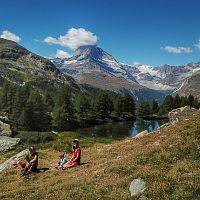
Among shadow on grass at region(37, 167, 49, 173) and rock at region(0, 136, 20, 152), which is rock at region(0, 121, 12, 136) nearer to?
rock at region(0, 136, 20, 152)

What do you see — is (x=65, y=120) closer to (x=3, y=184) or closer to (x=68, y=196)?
(x=3, y=184)

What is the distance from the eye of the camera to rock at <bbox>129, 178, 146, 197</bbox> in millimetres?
20453

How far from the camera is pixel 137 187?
2112cm

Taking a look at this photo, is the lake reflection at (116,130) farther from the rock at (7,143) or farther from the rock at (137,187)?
the rock at (137,187)

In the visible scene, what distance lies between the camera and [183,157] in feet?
81.1

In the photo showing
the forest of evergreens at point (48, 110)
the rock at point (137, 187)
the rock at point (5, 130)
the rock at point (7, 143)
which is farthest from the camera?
the forest of evergreens at point (48, 110)

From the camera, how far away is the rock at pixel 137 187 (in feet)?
67.1

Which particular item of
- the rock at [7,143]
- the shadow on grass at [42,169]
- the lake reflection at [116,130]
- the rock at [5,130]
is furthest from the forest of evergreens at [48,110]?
the shadow on grass at [42,169]

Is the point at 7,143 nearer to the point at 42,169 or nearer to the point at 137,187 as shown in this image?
the point at 42,169

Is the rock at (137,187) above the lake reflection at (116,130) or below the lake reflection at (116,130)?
above

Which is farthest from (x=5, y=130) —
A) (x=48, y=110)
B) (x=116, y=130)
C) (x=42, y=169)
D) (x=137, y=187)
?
(x=48, y=110)

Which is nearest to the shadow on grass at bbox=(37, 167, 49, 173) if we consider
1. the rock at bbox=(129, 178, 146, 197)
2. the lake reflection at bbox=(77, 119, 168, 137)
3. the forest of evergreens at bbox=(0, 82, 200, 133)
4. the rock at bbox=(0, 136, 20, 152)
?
the rock at bbox=(129, 178, 146, 197)

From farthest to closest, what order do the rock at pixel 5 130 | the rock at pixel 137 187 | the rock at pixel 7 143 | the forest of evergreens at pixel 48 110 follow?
the forest of evergreens at pixel 48 110 → the rock at pixel 5 130 → the rock at pixel 7 143 → the rock at pixel 137 187

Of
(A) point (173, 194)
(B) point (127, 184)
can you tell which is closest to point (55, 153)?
(B) point (127, 184)
